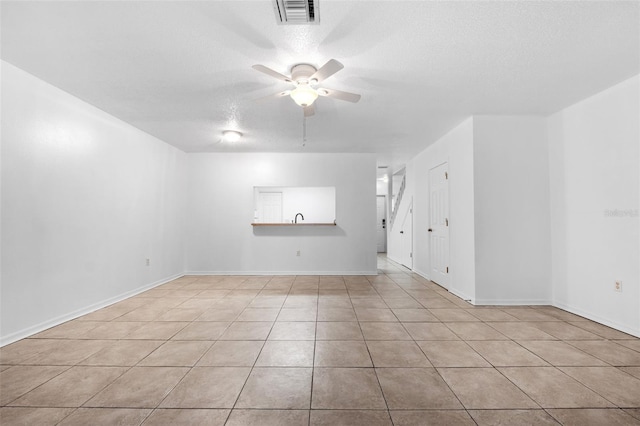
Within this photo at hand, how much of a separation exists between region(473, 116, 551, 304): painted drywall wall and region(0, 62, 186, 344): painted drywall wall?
16.0 ft

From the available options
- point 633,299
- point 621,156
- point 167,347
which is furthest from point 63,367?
point 621,156

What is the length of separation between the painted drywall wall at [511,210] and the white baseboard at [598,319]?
0.19 m

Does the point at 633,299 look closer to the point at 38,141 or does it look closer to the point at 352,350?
the point at 352,350

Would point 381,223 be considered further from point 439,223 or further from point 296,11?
point 296,11

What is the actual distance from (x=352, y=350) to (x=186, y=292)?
3070mm

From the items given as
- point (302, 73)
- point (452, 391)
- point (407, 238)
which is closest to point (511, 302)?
point (452, 391)

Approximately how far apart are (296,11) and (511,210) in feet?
11.5

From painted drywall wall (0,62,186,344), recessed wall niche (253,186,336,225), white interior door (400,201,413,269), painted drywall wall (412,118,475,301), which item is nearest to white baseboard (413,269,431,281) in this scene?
painted drywall wall (412,118,475,301)

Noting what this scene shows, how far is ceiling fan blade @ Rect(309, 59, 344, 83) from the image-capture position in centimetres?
209

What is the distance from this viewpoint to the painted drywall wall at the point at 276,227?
568cm

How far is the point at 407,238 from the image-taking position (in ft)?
21.9

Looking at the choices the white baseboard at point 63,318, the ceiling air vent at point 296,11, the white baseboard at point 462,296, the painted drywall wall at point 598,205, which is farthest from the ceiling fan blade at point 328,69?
the white baseboard at point 63,318

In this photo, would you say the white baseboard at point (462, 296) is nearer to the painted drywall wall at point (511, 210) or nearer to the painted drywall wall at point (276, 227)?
the painted drywall wall at point (511, 210)

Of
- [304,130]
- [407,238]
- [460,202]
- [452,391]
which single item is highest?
[304,130]
